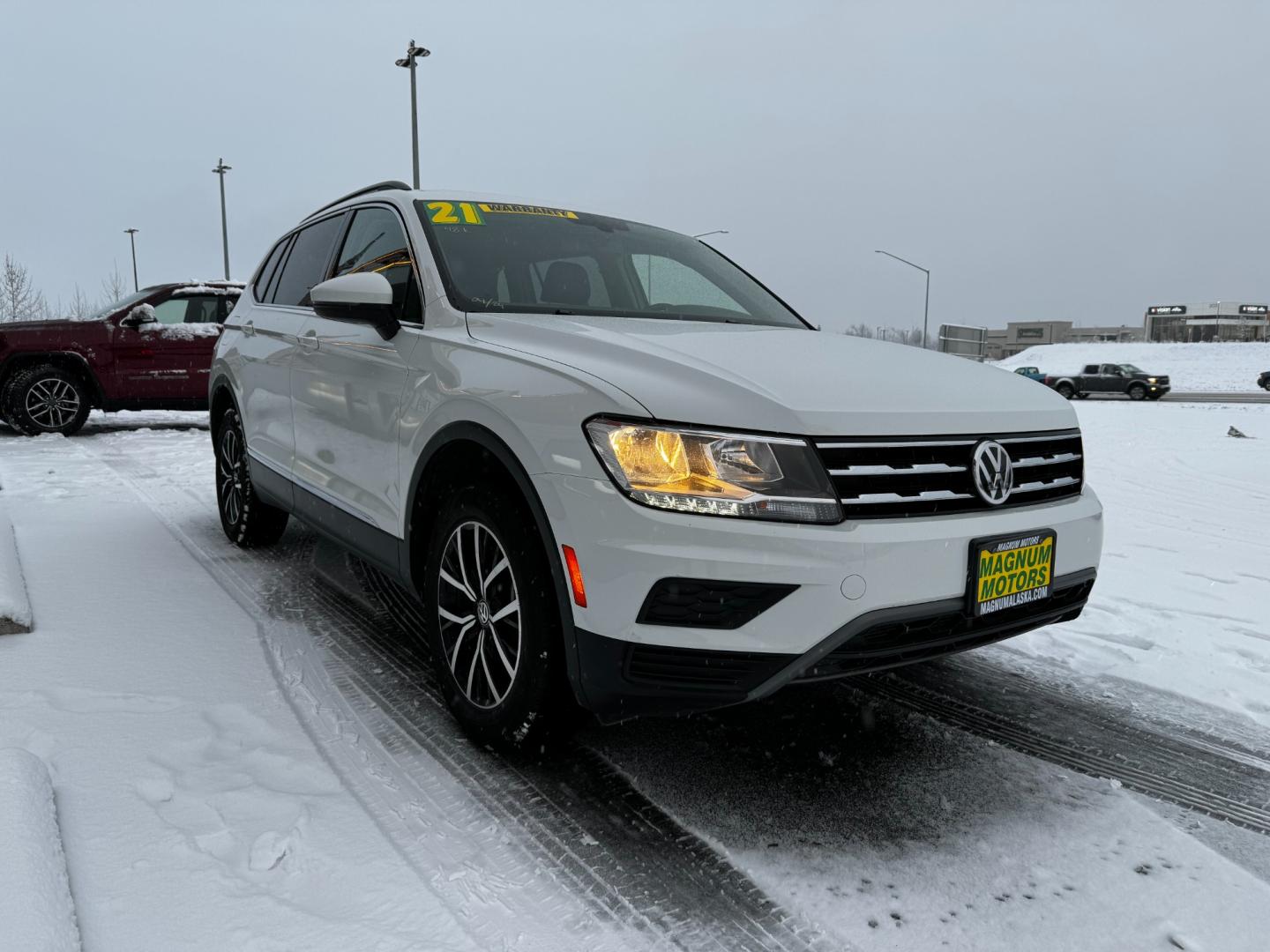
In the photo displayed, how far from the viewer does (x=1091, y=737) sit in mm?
2914

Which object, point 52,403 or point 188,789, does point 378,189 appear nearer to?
point 188,789

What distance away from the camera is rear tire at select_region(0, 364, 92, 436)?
10.3 meters

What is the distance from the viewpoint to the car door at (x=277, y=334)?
4133 millimetres

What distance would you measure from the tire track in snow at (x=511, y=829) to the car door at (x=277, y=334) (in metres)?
1.14

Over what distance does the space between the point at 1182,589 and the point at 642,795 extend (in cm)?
343

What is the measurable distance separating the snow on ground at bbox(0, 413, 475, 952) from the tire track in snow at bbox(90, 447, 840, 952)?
3.4 inches

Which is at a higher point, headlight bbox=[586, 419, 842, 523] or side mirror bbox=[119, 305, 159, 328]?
side mirror bbox=[119, 305, 159, 328]

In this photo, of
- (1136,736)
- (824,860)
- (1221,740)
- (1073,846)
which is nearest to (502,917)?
(824,860)

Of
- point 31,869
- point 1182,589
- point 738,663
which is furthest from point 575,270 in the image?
point 1182,589

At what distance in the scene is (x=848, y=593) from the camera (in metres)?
2.01

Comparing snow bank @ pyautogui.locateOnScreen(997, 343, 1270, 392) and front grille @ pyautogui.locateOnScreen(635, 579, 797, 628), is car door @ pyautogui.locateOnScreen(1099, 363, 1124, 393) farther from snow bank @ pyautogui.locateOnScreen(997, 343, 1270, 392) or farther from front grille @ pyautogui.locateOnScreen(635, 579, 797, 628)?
front grille @ pyautogui.locateOnScreen(635, 579, 797, 628)

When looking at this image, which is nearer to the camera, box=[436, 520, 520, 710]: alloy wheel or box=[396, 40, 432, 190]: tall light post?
box=[436, 520, 520, 710]: alloy wheel

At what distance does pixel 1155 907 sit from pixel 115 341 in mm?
11563

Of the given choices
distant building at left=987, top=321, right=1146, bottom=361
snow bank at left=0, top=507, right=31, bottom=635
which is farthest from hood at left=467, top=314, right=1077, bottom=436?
distant building at left=987, top=321, right=1146, bottom=361
